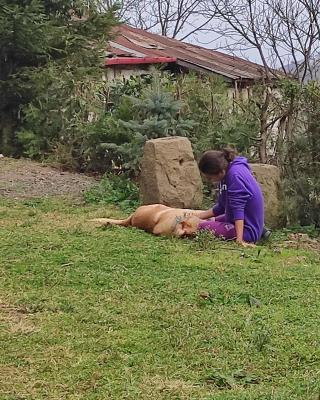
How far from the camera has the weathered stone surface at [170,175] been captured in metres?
9.40

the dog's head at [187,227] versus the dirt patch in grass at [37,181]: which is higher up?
the dirt patch in grass at [37,181]

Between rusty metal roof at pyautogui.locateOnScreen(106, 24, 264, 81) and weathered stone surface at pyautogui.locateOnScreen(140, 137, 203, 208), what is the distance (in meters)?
7.84

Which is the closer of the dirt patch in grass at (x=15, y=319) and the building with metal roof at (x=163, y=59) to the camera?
the dirt patch in grass at (x=15, y=319)

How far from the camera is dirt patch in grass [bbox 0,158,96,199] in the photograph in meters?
10.9

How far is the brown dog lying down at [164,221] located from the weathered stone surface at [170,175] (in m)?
1.17

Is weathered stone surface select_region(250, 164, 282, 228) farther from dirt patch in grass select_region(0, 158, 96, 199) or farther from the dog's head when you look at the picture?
dirt patch in grass select_region(0, 158, 96, 199)

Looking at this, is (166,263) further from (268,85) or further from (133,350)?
(268,85)

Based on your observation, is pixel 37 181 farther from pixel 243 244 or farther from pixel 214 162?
pixel 243 244

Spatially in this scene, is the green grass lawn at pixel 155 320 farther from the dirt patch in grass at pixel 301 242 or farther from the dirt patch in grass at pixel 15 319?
the dirt patch in grass at pixel 301 242

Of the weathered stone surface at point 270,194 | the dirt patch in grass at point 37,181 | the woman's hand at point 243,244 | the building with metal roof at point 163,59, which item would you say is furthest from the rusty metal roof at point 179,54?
the woman's hand at point 243,244

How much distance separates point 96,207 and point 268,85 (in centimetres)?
293

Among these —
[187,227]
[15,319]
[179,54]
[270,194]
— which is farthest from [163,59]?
[15,319]

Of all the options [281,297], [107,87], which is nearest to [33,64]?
[107,87]

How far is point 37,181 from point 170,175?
2.94 meters
